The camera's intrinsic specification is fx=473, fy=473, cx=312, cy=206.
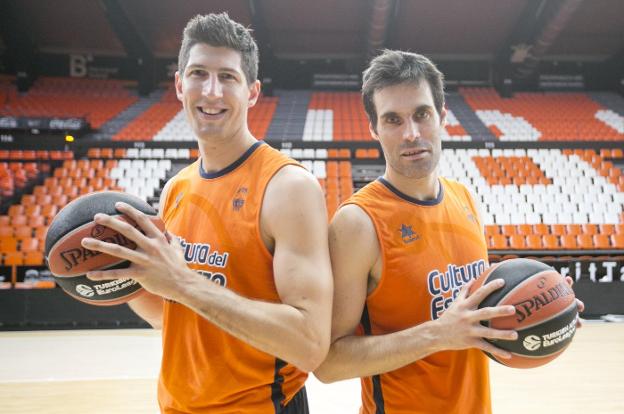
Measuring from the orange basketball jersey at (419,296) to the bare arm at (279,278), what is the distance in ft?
0.87

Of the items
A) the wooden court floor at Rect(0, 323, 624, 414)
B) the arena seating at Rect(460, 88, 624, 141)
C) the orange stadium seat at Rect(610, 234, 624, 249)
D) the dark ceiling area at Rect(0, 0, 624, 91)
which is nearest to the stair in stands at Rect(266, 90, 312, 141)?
the dark ceiling area at Rect(0, 0, 624, 91)

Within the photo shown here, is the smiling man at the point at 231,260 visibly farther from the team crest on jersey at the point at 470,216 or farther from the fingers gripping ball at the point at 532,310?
the team crest on jersey at the point at 470,216

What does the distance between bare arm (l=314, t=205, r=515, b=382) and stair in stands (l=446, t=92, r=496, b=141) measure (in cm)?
1022

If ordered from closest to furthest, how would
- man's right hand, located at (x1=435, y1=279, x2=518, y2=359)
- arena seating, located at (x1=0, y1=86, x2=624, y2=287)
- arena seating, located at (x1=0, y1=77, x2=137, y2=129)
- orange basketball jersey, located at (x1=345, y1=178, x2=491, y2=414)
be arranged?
1. man's right hand, located at (x1=435, y1=279, x2=518, y2=359)
2. orange basketball jersey, located at (x1=345, y1=178, x2=491, y2=414)
3. arena seating, located at (x1=0, y1=86, x2=624, y2=287)
4. arena seating, located at (x1=0, y1=77, x2=137, y2=129)

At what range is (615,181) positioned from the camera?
9531mm

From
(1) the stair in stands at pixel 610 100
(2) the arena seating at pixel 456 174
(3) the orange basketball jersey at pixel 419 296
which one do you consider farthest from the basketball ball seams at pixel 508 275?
(1) the stair in stands at pixel 610 100

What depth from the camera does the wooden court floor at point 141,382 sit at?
3305 mm

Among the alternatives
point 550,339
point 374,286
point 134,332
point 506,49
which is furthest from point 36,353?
point 506,49

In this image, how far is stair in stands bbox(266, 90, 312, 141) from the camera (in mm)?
11047

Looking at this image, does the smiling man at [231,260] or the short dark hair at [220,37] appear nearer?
the smiling man at [231,260]

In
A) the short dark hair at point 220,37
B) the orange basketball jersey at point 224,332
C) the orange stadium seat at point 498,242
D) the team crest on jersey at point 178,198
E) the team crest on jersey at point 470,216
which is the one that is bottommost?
the orange stadium seat at point 498,242

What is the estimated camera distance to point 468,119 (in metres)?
12.3

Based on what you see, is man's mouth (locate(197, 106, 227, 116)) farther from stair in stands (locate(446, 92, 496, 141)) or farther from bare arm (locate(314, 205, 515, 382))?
stair in stands (locate(446, 92, 496, 141))

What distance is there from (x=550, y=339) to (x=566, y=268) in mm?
7295
